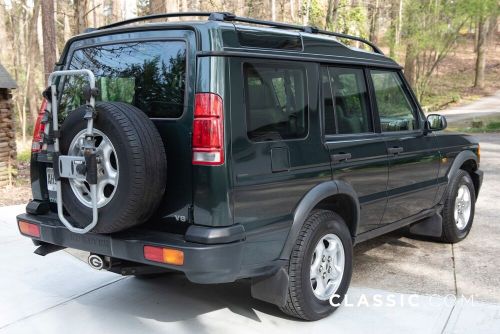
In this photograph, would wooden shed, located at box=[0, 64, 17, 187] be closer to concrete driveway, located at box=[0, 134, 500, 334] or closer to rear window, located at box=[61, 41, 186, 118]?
concrete driveway, located at box=[0, 134, 500, 334]

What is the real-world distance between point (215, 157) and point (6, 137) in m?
7.92

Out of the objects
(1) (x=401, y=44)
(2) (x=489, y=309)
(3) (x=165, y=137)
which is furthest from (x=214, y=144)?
(1) (x=401, y=44)

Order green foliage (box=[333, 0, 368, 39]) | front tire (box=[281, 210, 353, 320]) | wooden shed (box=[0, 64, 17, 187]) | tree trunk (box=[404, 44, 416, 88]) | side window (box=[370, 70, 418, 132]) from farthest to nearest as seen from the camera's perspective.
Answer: tree trunk (box=[404, 44, 416, 88]), green foliage (box=[333, 0, 368, 39]), wooden shed (box=[0, 64, 17, 187]), side window (box=[370, 70, 418, 132]), front tire (box=[281, 210, 353, 320])

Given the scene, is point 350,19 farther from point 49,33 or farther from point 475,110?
point 49,33

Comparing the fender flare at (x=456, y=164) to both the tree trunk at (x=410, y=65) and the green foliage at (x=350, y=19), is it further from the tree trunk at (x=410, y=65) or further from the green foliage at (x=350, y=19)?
the tree trunk at (x=410, y=65)

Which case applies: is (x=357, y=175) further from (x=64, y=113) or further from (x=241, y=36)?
(x=64, y=113)

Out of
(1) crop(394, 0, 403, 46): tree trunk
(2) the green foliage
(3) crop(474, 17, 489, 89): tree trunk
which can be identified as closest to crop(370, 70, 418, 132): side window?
(2) the green foliage

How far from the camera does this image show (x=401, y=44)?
27.4 meters

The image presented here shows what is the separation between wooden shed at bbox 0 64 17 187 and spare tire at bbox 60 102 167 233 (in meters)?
7.11

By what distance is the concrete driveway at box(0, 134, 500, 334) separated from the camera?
372 centimetres

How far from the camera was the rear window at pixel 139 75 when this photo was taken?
3.24 m

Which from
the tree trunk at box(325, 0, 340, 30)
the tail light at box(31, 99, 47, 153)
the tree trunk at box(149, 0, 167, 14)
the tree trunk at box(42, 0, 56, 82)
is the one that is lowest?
the tail light at box(31, 99, 47, 153)

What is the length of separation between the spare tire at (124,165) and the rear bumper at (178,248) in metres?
0.13

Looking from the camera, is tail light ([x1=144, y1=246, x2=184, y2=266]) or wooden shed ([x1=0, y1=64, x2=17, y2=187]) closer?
tail light ([x1=144, y1=246, x2=184, y2=266])
